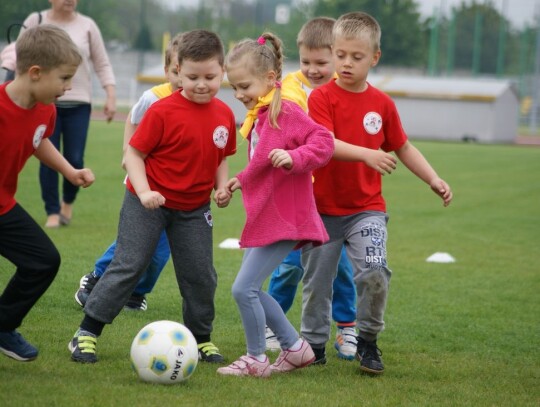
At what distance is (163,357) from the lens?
15.0 feet

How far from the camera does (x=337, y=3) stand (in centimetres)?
5103

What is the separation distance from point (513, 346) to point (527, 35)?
144 ft

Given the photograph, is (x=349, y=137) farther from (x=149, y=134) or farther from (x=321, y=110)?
(x=149, y=134)

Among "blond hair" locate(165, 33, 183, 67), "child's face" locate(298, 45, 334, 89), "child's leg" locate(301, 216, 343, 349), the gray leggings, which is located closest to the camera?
the gray leggings

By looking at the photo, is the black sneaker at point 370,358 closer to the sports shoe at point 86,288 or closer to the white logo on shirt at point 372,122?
the white logo on shirt at point 372,122

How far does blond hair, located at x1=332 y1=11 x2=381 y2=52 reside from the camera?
510 cm

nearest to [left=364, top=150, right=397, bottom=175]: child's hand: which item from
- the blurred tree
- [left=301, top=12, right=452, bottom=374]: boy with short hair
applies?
[left=301, top=12, right=452, bottom=374]: boy with short hair

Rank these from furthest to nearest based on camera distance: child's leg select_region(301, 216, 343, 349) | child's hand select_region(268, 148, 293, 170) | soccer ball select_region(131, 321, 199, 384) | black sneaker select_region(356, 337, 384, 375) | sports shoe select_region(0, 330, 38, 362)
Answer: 1. child's leg select_region(301, 216, 343, 349)
2. black sneaker select_region(356, 337, 384, 375)
3. sports shoe select_region(0, 330, 38, 362)
4. soccer ball select_region(131, 321, 199, 384)
5. child's hand select_region(268, 148, 293, 170)

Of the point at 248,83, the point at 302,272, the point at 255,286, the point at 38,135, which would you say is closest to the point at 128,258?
the point at 255,286

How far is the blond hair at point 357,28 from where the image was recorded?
5.10 metres

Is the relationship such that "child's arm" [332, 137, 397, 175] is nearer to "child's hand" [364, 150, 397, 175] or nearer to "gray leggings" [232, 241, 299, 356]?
"child's hand" [364, 150, 397, 175]

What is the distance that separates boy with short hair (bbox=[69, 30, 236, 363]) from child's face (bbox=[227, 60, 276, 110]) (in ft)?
0.58

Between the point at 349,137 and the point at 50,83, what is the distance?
63.7 inches

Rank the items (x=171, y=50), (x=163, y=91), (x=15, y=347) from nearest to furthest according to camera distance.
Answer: (x=15, y=347) → (x=171, y=50) → (x=163, y=91)
